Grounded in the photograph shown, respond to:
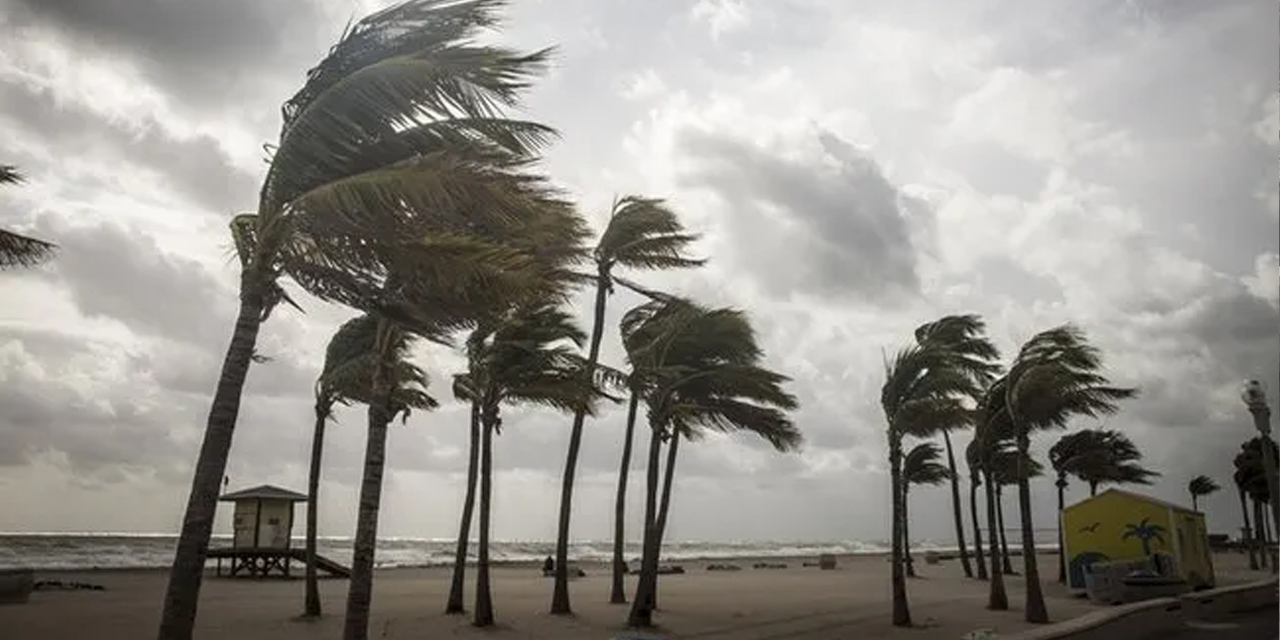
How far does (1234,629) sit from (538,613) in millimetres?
14723

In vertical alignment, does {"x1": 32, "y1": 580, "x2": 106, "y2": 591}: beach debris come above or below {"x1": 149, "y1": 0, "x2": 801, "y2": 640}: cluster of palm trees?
below

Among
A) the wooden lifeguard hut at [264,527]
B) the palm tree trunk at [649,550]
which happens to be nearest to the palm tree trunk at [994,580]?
the palm tree trunk at [649,550]

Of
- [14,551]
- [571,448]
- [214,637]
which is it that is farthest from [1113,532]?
[14,551]

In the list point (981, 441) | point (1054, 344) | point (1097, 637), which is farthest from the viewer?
point (981, 441)

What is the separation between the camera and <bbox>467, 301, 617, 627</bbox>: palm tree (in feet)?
64.6

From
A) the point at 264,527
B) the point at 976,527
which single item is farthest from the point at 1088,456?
the point at 264,527

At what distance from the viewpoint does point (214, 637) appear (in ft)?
57.3

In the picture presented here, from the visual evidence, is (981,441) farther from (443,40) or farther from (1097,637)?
(443,40)

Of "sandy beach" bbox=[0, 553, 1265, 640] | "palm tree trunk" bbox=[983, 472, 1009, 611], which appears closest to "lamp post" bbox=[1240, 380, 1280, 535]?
"sandy beach" bbox=[0, 553, 1265, 640]

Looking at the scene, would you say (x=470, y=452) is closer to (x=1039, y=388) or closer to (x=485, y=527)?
(x=485, y=527)

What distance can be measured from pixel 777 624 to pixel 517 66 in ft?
52.3

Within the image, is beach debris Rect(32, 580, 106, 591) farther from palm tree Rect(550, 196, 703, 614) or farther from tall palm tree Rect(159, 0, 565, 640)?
tall palm tree Rect(159, 0, 565, 640)

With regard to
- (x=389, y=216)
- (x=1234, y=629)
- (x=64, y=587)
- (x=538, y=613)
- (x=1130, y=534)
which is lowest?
(x=64, y=587)

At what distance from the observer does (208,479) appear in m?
8.16
